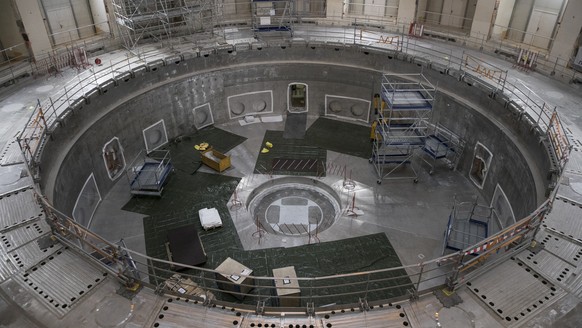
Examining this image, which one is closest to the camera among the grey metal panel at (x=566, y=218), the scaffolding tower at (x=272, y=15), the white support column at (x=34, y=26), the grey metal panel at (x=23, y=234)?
the grey metal panel at (x=23, y=234)

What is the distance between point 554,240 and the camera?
1070 centimetres

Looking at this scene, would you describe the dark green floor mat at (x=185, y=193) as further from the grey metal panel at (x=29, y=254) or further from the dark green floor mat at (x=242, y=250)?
the grey metal panel at (x=29, y=254)

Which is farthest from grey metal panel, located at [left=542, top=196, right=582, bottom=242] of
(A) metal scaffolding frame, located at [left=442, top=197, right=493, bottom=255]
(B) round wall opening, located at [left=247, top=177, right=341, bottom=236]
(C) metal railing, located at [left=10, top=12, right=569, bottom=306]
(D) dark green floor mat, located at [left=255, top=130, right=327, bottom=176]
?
(D) dark green floor mat, located at [left=255, top=130, right=327, bottom=176]

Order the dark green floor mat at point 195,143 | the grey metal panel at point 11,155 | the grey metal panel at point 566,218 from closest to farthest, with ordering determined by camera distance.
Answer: the grey metal panel at point 566,218 < the grey metal panel at point 11,155 < the dark green floor mat at point 195,143

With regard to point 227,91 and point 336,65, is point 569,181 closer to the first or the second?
point 336,65

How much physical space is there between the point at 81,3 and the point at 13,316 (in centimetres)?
1908

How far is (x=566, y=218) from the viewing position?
37.7 ft

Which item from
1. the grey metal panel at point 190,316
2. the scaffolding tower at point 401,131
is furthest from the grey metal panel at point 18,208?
the scaffolding tower at point 401,131

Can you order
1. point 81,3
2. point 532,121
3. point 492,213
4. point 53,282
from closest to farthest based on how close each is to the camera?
1. point 53,282
2. point 532,121
3. point 492,213
4. point 81,3

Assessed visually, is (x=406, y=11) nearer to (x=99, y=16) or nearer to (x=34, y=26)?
(x=99, y=16)

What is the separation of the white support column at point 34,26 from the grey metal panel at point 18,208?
10.9 metres

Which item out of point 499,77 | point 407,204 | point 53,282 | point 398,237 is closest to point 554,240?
point 398,237

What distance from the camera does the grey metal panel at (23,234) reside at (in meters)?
10.7

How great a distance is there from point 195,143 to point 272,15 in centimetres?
857
